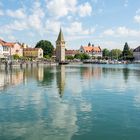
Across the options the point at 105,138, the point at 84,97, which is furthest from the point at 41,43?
the point at 105,138

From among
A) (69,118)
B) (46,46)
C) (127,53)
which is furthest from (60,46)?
(69,118)

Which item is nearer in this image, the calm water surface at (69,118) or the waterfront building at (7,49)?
the calm water surface at (69,118)

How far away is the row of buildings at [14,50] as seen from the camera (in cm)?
11675

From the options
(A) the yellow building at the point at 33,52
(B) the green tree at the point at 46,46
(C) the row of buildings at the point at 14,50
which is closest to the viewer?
(C) the row of buildings at the point at 14,50

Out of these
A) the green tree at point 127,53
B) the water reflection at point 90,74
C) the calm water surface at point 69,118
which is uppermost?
the green tree at point 127,53

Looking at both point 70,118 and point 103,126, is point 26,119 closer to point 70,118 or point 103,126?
point 70,118

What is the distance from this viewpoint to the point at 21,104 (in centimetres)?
1953

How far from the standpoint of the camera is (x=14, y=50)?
133750 mm

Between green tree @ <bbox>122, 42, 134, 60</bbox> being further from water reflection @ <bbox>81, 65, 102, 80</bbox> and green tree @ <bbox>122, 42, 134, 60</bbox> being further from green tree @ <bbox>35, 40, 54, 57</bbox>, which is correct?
water reflection @ <bbox>81, 65, 102, 80</bbox>

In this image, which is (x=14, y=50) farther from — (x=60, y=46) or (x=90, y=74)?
(x=90, y=74)

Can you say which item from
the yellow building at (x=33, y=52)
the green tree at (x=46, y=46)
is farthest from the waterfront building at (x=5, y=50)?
the green tree at (x=46, y=46)

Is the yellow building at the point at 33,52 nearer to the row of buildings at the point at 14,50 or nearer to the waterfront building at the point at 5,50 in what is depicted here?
the row of buildings at the point at 14,50

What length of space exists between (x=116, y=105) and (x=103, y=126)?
214 inches

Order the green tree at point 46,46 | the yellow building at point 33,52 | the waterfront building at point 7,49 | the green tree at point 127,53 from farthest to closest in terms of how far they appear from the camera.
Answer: the green tree at point 127,53, the yellow building at point 33,52, the green tree at point 46,46, the waterfront building at point 7,49
